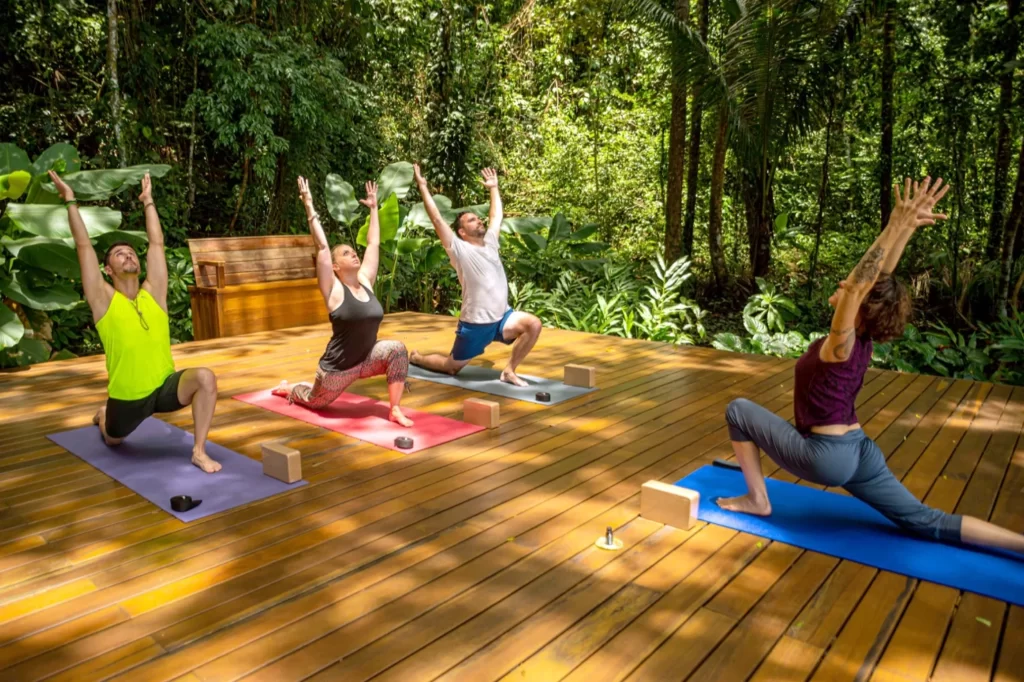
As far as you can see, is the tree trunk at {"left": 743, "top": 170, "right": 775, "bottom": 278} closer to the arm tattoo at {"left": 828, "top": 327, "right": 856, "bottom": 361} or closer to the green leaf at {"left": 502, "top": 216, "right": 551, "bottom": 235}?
the green leaf at {"left": 502, "top": 216, "right": 551, "bottom": 235}

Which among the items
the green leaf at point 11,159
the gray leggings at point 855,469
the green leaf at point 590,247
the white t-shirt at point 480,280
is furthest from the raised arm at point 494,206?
the green leaf at point 11,159

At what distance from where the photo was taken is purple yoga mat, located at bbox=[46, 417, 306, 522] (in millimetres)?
2832

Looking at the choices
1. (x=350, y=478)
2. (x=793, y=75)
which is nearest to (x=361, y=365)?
(x=350, y=478)

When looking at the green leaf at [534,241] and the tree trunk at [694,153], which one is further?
the tree trunk at [694,153]

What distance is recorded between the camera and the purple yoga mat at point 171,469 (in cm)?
283

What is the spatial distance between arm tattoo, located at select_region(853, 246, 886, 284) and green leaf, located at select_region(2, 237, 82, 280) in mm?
4660

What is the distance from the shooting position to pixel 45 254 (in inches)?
191

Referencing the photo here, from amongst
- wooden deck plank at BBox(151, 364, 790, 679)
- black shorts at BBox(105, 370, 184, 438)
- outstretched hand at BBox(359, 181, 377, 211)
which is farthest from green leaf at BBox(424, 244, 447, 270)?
black shorts at BBox(105, 370, 184, 438)

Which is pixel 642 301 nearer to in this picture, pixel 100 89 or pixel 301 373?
pixel 301 373

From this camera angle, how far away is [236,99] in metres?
7.65

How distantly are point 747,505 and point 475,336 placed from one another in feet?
7.45

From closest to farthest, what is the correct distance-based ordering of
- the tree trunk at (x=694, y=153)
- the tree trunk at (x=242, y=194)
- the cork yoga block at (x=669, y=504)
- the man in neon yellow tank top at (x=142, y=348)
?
1. the cork yoga block at (x=669, y=504)
2. the man in neon yellow tank top at (x=142, y=348)
3. the tree trunk at (x=694, y=153)
4. the tree trunk at (x=242, y=194)

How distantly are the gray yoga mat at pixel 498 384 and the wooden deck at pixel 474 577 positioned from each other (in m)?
0.60

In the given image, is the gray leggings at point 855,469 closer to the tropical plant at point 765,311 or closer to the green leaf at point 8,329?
the tropical plant at point 765,311
